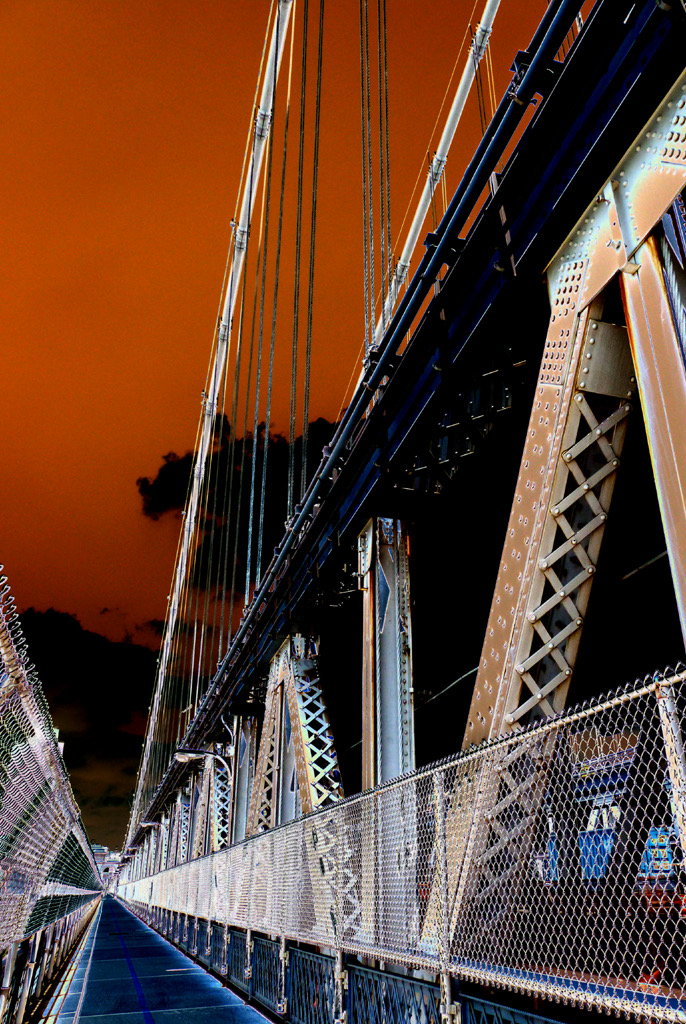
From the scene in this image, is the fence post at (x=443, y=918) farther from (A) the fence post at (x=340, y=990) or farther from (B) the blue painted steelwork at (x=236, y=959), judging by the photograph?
(B) the blue painted steelwork at (x=236, y=959)

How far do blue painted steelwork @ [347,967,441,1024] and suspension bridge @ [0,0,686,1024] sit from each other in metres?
0.03

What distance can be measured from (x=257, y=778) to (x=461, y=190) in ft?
34.2

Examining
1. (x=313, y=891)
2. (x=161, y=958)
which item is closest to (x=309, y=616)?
(x=313, y=891)

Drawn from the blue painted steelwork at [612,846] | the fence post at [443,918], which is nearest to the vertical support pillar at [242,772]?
the blue painted steelwork at [612,846]

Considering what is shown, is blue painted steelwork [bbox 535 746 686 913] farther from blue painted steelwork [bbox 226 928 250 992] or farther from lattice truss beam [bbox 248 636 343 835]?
blue painted steelwork [bbox 226 928 250 992]

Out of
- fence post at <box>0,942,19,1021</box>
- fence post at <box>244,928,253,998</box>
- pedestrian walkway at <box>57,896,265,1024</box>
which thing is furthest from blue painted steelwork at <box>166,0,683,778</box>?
pedestrian walkway at <box>57,896,265,1024</box>

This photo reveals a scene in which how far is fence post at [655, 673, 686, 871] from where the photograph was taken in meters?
2.69

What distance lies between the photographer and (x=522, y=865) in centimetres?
413

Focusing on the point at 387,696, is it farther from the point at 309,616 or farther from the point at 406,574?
the point at 309,616

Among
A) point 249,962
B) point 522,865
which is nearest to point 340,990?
point 522,865

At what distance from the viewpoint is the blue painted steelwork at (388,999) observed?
4.60m

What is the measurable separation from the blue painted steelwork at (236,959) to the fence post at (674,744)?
9.41 metres

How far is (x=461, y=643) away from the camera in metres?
13.3

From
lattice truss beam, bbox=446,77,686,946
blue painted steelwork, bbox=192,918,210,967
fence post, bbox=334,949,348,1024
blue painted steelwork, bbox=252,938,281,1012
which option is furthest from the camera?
blue painted steelwork, bbox=192,918,210,967
